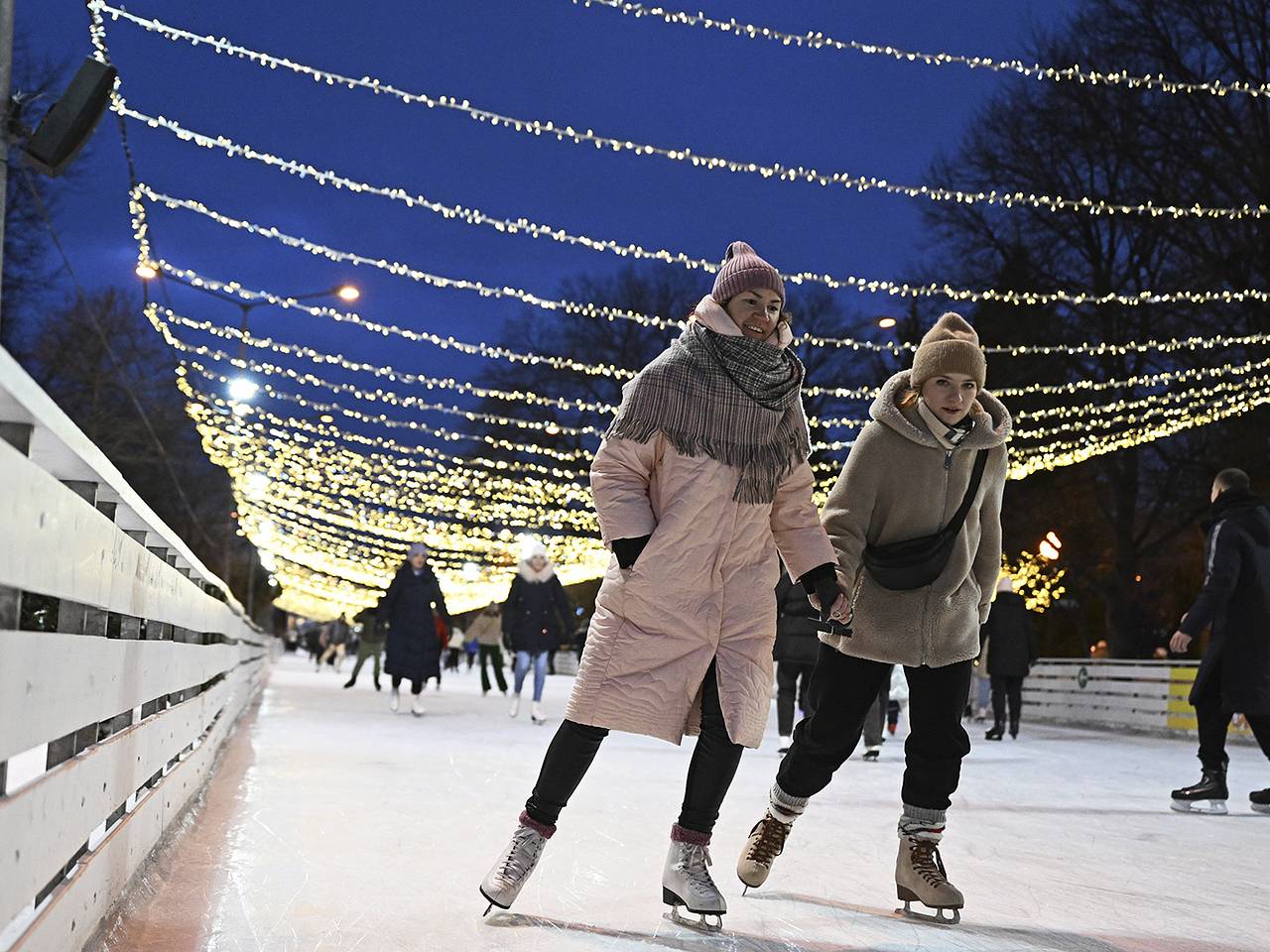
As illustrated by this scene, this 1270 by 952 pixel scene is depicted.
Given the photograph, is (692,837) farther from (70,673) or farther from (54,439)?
(54,439)

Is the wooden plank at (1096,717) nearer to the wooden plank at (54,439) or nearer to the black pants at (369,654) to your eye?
the black pants at (369,654)

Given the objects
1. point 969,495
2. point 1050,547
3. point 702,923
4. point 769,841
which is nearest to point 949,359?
point 969,495

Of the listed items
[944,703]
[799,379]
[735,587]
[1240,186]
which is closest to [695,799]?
[735,587]

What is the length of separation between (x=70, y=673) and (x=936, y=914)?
2.41 m

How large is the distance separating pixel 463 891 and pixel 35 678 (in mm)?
2090

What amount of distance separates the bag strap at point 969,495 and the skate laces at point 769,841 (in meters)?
0.94

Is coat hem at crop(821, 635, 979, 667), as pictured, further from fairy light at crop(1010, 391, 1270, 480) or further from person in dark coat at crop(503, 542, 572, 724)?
fairy light at crop(1010, 391, 1270, 480)

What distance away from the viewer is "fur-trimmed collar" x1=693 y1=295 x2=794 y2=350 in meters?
3.98

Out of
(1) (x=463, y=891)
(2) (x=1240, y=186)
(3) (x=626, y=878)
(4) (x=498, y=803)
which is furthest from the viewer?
(2) (x=1240, y=186)

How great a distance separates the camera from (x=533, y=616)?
14359mm

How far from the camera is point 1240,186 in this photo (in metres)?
21.7

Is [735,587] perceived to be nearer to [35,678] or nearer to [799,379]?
[799,379]

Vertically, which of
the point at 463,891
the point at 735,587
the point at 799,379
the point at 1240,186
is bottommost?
the point at 463,891

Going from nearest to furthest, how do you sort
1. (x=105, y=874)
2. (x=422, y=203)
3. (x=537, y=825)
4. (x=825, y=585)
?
1. (x=105, y=874)
2. (x=537, y=825)
3. (x=825, y=585)
4. (x=422, y=203)
